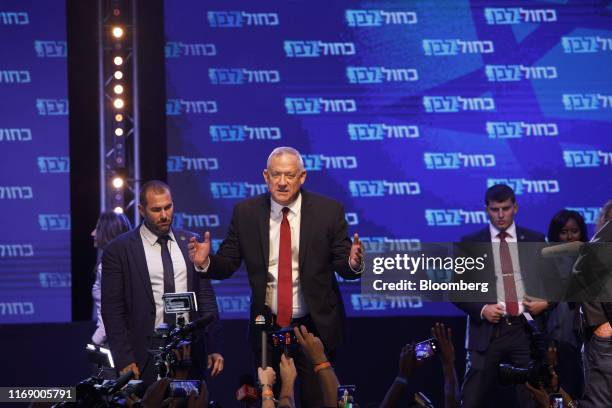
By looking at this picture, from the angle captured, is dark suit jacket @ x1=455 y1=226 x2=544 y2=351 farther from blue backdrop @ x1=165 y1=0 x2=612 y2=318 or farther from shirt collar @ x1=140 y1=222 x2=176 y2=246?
shirt collar @ x1=140 y1=222 x2=176 y2=246

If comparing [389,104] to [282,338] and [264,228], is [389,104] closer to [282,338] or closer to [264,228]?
[264,228]

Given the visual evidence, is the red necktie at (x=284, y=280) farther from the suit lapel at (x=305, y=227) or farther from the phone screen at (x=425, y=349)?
the phone screen at (x=425, y=349)

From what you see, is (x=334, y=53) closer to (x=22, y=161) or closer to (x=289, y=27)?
(x=289, y=27)

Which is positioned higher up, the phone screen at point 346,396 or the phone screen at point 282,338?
the phone screen at point 282,338

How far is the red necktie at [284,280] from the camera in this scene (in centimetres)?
541

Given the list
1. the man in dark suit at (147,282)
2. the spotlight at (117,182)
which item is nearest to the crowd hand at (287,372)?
the man in dark suit at (147,282)

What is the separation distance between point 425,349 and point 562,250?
32.0 inches

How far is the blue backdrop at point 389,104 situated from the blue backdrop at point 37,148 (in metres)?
0.94

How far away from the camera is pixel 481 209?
331 inches

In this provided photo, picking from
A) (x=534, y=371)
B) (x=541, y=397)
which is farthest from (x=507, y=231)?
(x=541, y=397)

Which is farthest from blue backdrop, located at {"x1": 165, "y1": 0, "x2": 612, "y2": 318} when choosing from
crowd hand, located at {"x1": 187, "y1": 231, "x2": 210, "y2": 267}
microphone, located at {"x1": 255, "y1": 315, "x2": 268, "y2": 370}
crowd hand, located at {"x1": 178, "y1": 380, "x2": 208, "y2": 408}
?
crowd hand, located at {"x1": 178, "y1": 380, "x2": 208, "y2": 408}

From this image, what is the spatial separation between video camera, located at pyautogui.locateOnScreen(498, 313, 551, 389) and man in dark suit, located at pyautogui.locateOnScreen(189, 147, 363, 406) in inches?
35.9

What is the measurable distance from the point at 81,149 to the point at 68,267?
999 mm

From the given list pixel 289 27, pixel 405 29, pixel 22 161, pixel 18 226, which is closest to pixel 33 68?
pixel 22 161
